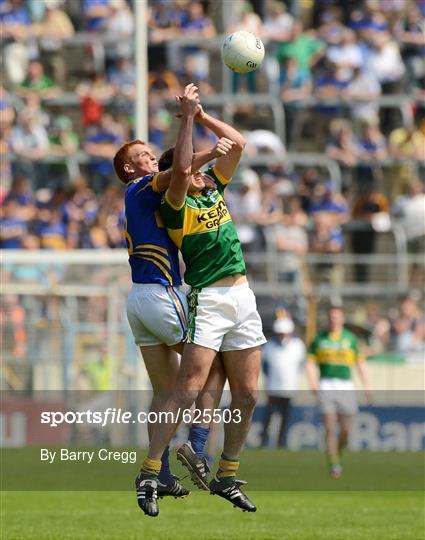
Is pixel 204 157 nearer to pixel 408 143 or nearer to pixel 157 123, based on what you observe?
pixel 157 123

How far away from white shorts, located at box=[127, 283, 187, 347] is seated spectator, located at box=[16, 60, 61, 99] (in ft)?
48.0

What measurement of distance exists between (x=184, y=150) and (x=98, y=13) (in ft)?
52.3

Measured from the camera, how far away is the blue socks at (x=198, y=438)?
9.71 m

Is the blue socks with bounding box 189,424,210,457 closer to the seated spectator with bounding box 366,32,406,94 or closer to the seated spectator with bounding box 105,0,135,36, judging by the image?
the seated spectator with bounding box 105,0,135,36

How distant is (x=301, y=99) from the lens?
24.5m

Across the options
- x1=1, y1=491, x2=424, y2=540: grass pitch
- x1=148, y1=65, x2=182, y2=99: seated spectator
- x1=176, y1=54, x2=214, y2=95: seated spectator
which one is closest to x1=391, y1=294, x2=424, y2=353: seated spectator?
x1=176, y1=54, x2=214, y2=95: seated spectator

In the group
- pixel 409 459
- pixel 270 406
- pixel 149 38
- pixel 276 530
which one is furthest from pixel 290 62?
pixel 276 530

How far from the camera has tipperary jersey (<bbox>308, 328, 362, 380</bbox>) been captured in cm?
1783

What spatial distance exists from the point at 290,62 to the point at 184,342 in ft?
51.1

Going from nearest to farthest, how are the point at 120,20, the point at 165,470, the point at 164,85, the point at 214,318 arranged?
the point at 214,318, the point at 165,470, the point at 164,85, the point at 120,20

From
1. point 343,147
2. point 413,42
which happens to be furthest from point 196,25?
point 413,42

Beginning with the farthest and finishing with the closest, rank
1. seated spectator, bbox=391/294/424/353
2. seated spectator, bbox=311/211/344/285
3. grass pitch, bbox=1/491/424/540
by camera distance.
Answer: seated spectator, bbox=311/211/344/285 < seated spectator, bbox=391/294/424/353 < grass pitch, bbox=1/491/424/540

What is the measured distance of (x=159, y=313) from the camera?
9.70m

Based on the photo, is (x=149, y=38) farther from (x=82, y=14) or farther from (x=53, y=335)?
(x=53, y=335)
